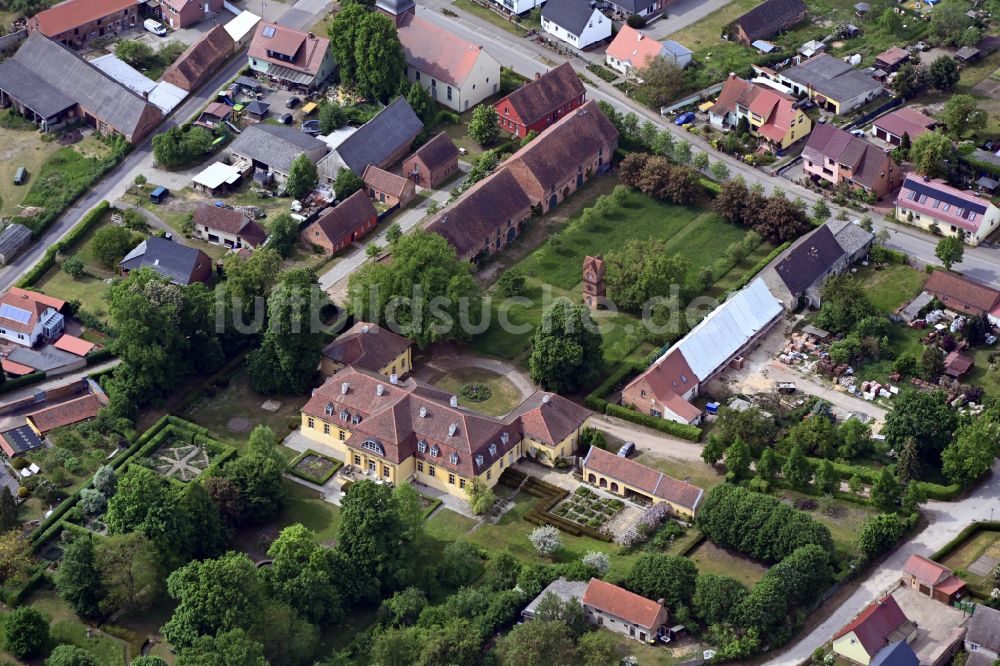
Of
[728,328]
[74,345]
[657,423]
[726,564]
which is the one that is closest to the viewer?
[726,564]

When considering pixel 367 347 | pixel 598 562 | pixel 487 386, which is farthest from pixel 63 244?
pixel 598 562

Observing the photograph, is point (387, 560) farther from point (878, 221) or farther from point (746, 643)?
point (878, 221)

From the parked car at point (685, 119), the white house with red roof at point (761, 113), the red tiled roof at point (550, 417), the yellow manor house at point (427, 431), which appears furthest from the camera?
the parked car at point (685, 119)

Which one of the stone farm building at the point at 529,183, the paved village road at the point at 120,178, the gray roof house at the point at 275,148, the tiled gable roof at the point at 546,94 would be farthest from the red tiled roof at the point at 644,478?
the paved village road at the point at 120,178

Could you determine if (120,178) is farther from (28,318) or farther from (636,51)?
(636,51)

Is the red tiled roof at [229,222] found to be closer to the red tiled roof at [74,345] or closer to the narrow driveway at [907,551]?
the red tiled roof at [74,345]

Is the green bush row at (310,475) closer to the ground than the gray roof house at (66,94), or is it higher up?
closer to the ground

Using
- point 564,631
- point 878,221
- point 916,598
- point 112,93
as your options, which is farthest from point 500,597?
point 112,93
